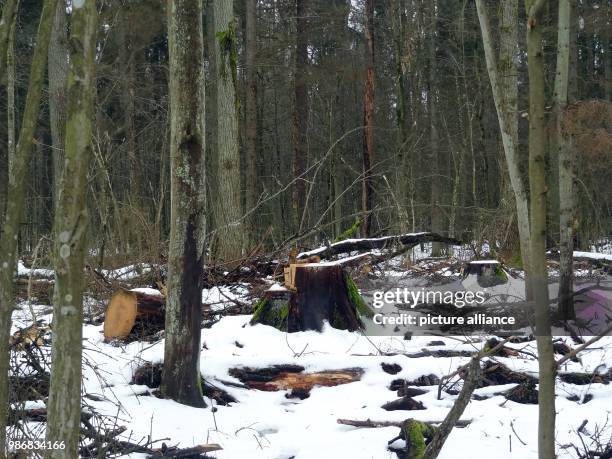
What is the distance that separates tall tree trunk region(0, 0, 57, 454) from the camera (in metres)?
2.70

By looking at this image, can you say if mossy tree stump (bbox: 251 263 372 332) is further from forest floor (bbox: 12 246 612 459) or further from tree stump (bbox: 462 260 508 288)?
tree stump (bbox: 462 260 508 288)

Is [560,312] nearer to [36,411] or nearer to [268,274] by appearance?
[268,274]

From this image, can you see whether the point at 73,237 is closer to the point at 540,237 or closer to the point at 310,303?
the point at 540,237

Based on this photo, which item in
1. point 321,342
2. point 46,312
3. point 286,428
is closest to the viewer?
point 286,428

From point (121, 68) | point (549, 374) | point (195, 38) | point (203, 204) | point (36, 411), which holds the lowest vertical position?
point (36, 411)

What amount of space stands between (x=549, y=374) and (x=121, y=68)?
17.6m

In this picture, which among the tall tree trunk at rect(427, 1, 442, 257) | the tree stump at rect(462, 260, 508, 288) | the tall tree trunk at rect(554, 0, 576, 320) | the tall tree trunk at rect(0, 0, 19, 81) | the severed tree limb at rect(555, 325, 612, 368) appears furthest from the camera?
the tall tree trunk at rect(427, 1, 442, 257)

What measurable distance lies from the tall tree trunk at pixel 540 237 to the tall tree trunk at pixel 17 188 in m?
1.84

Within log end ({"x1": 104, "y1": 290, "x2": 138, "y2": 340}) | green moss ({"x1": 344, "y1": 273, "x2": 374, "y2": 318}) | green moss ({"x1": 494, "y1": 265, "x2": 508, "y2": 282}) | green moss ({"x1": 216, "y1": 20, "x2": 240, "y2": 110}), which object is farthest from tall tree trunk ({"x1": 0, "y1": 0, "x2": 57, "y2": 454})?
green moss ({"x1": 216, "y1": 20, "x2": 240, "y2": 110})

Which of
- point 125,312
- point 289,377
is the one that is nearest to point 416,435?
point 289,377

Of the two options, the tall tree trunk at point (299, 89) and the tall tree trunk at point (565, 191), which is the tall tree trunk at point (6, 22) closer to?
the tall tree trunk at point (565, 191)

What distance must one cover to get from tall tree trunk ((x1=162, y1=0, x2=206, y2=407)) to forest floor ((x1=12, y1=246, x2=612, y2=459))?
0.86 feet

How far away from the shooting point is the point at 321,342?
20.9ft

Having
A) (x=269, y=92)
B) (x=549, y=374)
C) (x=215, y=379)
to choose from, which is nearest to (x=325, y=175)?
(x=269, y=92)
